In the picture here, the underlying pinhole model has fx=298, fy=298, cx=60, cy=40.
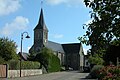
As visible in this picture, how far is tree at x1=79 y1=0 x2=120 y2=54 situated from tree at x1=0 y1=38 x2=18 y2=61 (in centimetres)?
5285

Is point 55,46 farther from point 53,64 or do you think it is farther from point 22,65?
point 22,65

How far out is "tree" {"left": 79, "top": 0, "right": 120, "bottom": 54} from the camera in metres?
6.42

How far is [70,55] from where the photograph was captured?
133125 mm

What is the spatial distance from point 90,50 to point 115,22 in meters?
0.99

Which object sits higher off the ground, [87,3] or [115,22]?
[87,3]

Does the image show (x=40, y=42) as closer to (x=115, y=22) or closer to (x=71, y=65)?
(x=71, y=65)

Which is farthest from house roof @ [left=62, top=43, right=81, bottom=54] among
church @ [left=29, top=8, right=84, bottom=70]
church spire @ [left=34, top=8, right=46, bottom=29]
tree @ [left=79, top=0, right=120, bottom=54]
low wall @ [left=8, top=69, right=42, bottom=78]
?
tree @ [left=79, top=0, right=120, bottom=54]

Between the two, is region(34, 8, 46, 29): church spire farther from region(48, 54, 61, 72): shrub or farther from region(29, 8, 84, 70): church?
region(48, 54, 61, 72): shrub

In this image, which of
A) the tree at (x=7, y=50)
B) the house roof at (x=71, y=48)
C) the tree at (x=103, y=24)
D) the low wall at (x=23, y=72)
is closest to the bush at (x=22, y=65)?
the low wall at (x=23, y=72)

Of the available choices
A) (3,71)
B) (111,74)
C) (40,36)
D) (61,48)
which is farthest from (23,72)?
(61,48)

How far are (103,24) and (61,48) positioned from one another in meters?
127

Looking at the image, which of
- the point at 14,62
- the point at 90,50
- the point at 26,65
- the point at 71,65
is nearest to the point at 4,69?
the point at 14,62

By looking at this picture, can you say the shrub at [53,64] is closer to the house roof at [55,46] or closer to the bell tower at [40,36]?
the bell tower at [40,36]

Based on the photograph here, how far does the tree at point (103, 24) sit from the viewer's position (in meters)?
6.42
